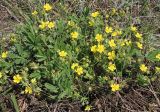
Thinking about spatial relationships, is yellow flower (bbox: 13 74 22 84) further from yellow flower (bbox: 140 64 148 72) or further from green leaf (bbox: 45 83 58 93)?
yellow flower (bbox: 140 64 148 72)

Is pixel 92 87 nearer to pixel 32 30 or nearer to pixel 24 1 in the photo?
pixel 32 30

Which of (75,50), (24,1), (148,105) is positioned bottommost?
(148,105)

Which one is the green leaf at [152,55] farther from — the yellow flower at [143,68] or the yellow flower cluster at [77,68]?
the yellow flower cluster at [77,68]

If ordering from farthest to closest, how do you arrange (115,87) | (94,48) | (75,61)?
(75,61), (94,48), (115,87)

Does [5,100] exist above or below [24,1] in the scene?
below

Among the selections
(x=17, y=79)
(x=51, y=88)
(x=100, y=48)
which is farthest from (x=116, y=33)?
(x=17, y=79)

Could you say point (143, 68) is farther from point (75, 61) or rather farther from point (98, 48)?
point (75, 61)

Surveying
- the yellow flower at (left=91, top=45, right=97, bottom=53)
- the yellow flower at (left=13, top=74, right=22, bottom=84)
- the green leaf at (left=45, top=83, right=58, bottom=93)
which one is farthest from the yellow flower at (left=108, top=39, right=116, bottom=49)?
the yellow flower at (left=13, top=74, right=22, bottom=84)

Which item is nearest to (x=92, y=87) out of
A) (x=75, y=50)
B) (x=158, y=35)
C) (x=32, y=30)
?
(x=75, y=50)

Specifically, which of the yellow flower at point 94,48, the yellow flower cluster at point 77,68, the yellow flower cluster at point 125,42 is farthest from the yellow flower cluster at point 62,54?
the yellow flower cluster at point 125,42
